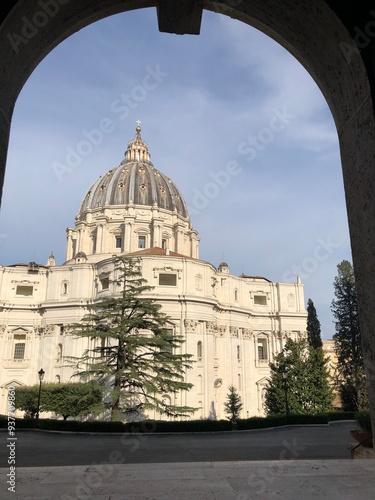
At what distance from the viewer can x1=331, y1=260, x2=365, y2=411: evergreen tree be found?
44.2 meters

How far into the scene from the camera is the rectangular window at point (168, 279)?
142 ft

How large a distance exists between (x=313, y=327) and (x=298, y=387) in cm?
2331

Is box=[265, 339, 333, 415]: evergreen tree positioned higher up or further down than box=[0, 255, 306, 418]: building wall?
further down

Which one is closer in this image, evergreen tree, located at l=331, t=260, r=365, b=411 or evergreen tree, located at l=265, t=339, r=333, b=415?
evergreen tree, located at l=265, t=339, r=333, b=415

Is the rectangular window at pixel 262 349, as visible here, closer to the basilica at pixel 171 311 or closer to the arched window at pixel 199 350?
the basilica at pixel 171 311

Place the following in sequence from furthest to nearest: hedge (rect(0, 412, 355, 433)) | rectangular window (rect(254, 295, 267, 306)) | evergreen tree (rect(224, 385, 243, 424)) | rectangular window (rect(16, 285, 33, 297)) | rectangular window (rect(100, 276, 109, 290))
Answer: rectangular window (rect(254, 295, 267, 306)), rectangular window (rect(16, 285, 33, 297)), rectangular window (rect(100, 276, 109, 290)), evergreen tree (rect(224, 385, 243, 424)), hedge (rect(0, 412, 355, 433))

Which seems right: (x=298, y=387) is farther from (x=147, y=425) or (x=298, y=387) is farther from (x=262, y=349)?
(x=262, y=349)

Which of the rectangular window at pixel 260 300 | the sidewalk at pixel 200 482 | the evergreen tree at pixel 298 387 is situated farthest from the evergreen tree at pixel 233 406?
the sidewalk at pixel 200 482

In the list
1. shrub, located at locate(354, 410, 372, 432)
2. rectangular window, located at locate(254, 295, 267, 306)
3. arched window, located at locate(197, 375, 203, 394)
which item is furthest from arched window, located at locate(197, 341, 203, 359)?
shrub, located at locate(354, 410, 372, 432)

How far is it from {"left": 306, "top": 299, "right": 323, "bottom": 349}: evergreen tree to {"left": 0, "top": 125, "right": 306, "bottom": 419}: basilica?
4084 mm

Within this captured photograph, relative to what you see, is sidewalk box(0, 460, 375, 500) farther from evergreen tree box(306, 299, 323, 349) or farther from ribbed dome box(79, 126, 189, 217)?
ribbed dome box(79, 126, 189, 217)

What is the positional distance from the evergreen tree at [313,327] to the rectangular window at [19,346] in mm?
35543

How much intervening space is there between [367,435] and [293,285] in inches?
1858

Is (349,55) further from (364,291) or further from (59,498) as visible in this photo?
(59,498)
